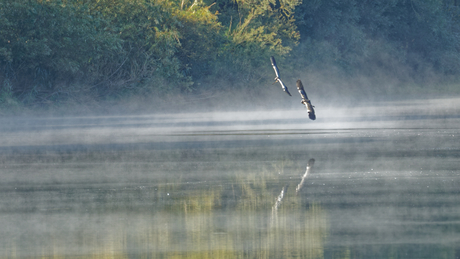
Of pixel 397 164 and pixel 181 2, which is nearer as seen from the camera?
pixel 397 164

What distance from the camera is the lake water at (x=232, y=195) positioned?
22.1 feet

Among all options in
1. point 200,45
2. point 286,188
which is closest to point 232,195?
point 286,188

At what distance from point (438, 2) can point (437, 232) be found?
6286 centimetres

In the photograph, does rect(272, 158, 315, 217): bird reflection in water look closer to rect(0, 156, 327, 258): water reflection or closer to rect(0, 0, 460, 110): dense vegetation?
rect(0, 156, 327, 258): water reflection

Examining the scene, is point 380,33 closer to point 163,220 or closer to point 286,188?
point 286,188

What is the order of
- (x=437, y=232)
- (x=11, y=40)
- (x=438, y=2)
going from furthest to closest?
(x=438, y=2)
(x=11, y=40)
(x=437, y=232)

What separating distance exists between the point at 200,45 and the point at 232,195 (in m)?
31.1

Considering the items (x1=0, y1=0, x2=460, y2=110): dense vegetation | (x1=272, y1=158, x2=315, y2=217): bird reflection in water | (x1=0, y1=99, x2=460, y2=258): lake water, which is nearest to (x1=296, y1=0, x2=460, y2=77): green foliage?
(x1=0, y1=0, x2=460, y2=110): dense vegetation

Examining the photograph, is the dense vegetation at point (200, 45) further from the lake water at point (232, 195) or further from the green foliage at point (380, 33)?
the lake water at point (232, 195)

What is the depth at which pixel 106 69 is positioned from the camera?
114ft

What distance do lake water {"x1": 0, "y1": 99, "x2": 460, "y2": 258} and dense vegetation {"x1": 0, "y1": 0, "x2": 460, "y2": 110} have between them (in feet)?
38.2

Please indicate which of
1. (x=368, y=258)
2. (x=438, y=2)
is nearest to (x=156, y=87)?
(x=368, y=258)

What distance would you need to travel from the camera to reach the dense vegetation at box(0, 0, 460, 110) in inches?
1184

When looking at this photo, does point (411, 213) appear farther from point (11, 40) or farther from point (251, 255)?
point (11, 40)
